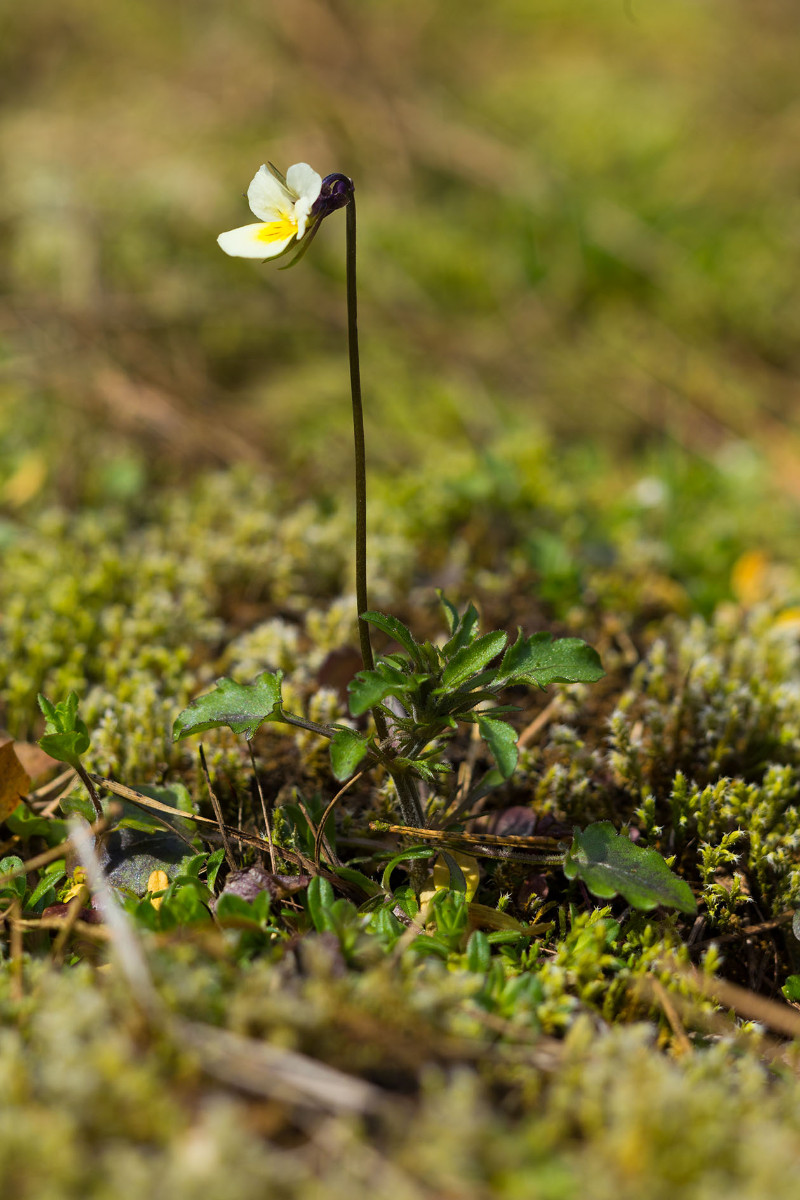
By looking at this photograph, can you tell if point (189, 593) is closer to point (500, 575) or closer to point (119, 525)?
point (119, 525)

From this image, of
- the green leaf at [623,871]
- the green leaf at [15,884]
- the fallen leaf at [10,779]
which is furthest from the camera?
the fallen leaf at [10,779]

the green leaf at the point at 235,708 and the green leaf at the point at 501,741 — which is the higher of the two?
the green leaf at the point at 235,708

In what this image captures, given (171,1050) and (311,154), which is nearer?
(171,1050)

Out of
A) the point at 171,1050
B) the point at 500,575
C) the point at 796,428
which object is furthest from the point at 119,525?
the point at 796,428

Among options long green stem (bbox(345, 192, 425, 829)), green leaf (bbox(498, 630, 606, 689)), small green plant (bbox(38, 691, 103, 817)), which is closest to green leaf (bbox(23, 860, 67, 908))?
small green plant (bbox(38, 691, 103, 817))

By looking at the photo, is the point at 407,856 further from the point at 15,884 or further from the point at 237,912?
the point at 15,884

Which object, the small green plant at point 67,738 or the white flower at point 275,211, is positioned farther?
the small green plant at point 67,738

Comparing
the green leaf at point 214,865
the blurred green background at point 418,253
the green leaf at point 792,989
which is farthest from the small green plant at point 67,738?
the blurred green background at point 418,253

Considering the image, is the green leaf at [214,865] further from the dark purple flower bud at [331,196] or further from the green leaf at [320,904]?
the dark purple flower bud at [331,196]
